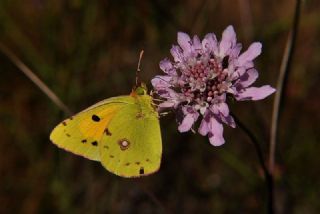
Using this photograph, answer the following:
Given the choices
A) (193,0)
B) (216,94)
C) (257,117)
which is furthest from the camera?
(193,0)

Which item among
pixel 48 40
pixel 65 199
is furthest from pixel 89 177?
pixel 48 40

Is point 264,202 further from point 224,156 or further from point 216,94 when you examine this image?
point 216,94

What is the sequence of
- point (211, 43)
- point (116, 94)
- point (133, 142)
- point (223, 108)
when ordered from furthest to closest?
point (116, 94), point (133, 142), point (211, 43), point (223, 108)

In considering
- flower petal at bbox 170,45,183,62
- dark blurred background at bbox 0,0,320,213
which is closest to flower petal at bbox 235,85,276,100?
flower petal at bbox 170,45,183,62

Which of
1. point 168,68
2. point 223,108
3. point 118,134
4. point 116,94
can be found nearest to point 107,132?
point 118,134

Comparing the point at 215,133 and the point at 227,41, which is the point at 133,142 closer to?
the point at 215,133

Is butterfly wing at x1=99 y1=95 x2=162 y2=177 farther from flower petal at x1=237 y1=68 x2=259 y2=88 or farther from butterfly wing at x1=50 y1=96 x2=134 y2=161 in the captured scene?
flower petal at x1=237 y1=68 x2=259 y2=88
